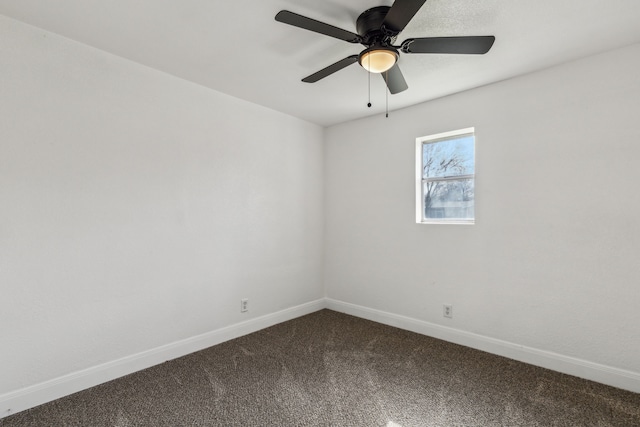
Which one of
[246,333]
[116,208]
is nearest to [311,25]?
[116,208]

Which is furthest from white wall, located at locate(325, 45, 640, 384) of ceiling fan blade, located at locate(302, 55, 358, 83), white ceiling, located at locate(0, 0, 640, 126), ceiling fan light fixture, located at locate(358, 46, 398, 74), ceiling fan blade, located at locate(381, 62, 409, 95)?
ceiling fan blade, located at locate(302, 55, 358, 83)

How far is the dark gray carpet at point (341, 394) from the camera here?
6.24 feet

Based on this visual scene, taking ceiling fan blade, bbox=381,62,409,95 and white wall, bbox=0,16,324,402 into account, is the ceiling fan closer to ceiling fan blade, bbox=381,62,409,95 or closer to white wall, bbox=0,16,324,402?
ceiling fan blade, bbox=381,62,409,95

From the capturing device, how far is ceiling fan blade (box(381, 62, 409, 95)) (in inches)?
83.1

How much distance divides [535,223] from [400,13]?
6.76ft

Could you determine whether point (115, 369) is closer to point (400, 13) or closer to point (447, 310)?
point (447, 310)

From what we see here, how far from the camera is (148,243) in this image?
2.58 meters

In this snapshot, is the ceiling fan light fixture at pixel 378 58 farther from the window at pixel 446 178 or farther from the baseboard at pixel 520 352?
the baseboard at pixel 520 352

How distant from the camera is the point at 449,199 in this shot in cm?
325

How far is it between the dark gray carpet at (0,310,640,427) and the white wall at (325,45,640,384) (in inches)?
15.0

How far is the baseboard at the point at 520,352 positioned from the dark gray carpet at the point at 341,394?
8 centimetres

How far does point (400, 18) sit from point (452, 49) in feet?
1.47

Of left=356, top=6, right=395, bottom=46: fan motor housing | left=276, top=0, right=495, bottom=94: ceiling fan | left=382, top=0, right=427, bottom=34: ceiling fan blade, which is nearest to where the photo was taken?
left=382, top=0, right=427, bottom=34: ceiling fan blade

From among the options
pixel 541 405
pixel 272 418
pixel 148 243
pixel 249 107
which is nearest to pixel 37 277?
pixel 148 243
